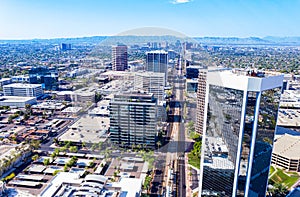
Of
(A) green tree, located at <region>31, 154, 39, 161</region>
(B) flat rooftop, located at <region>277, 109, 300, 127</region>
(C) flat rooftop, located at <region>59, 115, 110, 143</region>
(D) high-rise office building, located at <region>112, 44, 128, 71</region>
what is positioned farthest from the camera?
(B) flat rooftop, located at <region>277, 109, 300, 127</region>

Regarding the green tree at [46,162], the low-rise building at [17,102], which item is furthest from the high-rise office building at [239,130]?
the low-rise building at [17,102]

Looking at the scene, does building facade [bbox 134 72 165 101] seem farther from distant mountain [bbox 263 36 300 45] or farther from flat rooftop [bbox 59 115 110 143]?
distant mountain [bbox 263 36 300 45]

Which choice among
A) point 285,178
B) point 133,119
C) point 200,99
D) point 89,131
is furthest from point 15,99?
point 285,178

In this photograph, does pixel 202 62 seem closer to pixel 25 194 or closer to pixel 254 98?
pixel 254 98

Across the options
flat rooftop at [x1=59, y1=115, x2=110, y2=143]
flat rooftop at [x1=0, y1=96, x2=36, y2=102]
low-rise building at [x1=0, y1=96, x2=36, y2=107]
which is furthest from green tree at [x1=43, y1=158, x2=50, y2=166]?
flat rooftop at [x1=0, y1=96, x2=36, y2=102]

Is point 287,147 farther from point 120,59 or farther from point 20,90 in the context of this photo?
point 20,90

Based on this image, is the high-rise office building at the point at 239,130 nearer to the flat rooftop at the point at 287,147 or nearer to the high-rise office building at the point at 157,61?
the flat rooftop at the point at 287,147
